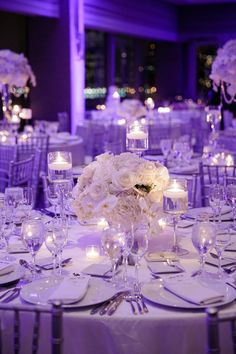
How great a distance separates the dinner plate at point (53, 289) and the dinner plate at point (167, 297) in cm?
13

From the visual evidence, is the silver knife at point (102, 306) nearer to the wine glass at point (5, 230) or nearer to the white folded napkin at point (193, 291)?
the white folded napkin at point (193, 291)

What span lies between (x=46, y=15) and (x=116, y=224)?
8934 millimetres

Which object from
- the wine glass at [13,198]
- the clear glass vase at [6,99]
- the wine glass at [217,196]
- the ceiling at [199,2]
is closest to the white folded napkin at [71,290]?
the wine glass at [13,198]

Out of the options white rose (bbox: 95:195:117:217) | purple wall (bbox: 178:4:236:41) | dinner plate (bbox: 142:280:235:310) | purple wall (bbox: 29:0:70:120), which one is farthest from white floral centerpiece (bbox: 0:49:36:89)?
purple wall (bbox: 178:4:236:41)

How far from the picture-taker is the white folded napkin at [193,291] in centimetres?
195

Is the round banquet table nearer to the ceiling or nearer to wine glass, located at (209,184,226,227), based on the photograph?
wine glass, located at (209,184,226,227)

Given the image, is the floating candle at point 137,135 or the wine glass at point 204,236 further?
the floating candle at point 137,135

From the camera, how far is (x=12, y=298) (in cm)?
205

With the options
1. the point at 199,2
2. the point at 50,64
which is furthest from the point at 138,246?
the point at 199,2

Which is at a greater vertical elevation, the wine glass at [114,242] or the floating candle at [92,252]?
the wine glass at [114,242]

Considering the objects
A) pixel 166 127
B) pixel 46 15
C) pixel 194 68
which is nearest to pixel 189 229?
pixel 166 127

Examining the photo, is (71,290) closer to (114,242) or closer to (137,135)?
(114,242)

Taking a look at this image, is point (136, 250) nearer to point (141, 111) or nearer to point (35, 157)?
point (35, 157)

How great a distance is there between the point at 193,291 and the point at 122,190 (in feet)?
1.66
